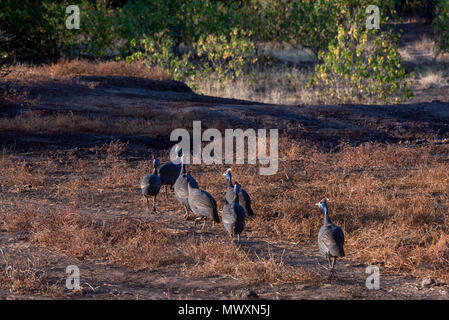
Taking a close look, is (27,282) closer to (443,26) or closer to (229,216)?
(229,216)

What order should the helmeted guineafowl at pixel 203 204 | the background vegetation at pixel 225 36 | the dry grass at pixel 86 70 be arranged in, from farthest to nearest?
1. the background vegetation at pixel 225 36
2. the dry grass at pixel 86 70
3. the helmeted guineafowl at pixel 203 204

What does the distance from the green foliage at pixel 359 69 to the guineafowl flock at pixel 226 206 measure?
9.49 meters

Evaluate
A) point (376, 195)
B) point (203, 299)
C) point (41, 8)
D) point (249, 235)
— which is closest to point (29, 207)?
point (249, 235)

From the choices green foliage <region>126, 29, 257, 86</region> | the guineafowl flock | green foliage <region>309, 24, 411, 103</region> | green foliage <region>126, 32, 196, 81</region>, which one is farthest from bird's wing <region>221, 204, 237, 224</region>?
green foliage <region>126, 32, 196, 81</region>

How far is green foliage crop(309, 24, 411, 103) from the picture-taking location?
17.7 metres

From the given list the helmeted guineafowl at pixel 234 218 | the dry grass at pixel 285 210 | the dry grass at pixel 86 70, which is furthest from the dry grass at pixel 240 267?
the dry grass at pixel 86 70

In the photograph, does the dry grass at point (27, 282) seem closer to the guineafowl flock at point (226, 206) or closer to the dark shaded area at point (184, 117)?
the guineafowl flock at point (226, 206)

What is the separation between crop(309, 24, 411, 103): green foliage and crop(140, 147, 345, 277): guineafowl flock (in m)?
9.49

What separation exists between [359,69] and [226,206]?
11.9 metres

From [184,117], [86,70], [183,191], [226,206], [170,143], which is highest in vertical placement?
[86,70]

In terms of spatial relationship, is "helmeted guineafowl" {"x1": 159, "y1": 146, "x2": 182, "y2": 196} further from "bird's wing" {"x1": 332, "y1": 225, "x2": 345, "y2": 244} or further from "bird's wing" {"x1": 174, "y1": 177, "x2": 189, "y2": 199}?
"bird's wing" {"x1": 332, "y1": 225, "x2": 345, "y2": 244}

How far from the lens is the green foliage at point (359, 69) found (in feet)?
58.1

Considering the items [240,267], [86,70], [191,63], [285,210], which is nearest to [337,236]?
[240,267]

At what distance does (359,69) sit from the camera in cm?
1798
